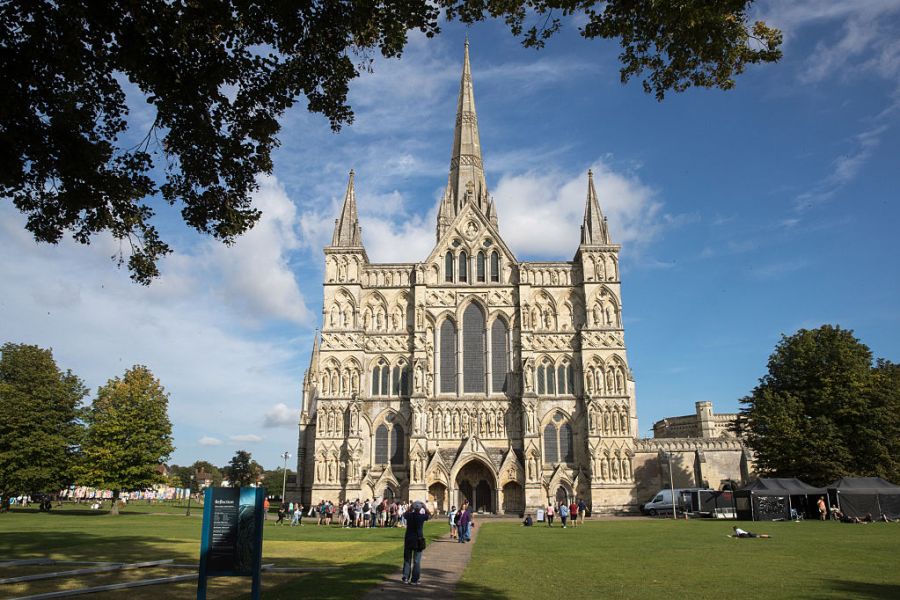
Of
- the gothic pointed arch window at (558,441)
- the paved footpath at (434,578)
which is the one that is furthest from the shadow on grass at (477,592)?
the gothic pointed arch window at (558,441)

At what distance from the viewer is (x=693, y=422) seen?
8062 centimetres

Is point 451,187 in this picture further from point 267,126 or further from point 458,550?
point 267,126

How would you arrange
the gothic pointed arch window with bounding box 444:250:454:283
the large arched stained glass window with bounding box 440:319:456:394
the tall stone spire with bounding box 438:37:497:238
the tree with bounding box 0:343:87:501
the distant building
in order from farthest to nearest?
the distant building < the tall stone spire with bounding box 438:37:497:238 < the gothic pointed arch window with bounding box 444:250:454:283 < the large arched stained glass window with bounding box 440:319:456:394 < the tree with bounding box 0:343:87:501


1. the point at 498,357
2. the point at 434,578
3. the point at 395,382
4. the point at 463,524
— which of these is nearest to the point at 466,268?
the point at 498,357

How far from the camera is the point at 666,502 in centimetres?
4509

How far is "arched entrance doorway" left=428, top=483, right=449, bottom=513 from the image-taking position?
45594mm

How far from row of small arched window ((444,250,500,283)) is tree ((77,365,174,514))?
77.5ft

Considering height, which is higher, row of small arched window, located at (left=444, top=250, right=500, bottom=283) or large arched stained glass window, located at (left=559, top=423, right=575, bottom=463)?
row of small arched window, located at (left=444, top=250, right=500, bottom=283)

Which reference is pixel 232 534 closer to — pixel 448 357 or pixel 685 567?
pixel 685 567

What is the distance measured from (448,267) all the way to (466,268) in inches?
54.4

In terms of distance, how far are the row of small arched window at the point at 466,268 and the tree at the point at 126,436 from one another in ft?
77.5

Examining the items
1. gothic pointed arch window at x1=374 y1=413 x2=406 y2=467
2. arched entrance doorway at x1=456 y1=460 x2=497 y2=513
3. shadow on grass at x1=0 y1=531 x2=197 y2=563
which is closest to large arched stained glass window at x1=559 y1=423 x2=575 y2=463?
arched entrance doorway at x1=456 y1=460 x2=497 y2=513

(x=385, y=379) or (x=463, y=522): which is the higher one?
(x=385, y=379)

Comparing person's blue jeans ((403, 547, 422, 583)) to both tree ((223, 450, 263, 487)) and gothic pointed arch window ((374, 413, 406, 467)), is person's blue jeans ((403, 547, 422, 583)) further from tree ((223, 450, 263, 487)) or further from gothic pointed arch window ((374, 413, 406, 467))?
tree ((223, 450, 263, 487))
